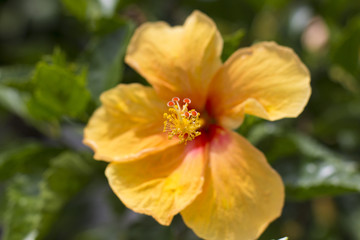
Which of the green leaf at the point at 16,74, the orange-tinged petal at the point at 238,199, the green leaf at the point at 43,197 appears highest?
the green leaf at the point at 16,74

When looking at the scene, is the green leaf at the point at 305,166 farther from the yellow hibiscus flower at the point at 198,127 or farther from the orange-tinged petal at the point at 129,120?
the orange-tinged petal at the point at 129,120

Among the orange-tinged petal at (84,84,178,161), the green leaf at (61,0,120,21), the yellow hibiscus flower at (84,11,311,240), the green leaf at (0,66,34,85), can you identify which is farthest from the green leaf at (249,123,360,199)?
the green leaf at (0,66,34,85)

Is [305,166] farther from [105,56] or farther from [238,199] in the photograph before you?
[105,56]

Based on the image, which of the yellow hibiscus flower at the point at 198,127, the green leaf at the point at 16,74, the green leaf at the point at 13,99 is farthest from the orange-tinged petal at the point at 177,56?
the green leaf at the point at 13,99

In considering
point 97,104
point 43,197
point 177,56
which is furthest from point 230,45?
point 43,197

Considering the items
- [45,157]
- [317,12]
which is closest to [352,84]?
[317,12]

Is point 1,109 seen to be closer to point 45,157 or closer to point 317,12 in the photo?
point 45,157
